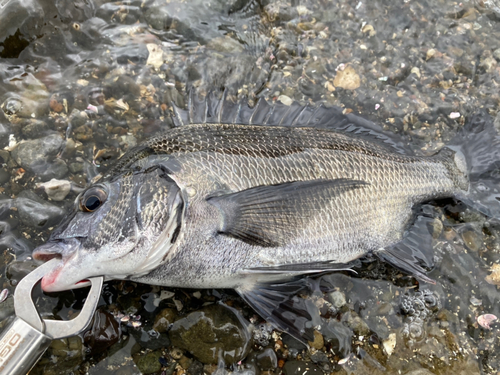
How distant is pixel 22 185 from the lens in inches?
114

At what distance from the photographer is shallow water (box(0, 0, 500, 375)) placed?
2.69m

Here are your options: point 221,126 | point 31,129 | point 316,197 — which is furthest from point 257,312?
point 31,129

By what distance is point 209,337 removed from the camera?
255cm

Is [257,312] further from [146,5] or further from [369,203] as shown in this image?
[146,5]

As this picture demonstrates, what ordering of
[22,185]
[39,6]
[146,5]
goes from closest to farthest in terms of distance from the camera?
[22,185]
[39,6]
[146,5]

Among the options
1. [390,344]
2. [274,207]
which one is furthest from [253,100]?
[390,344]

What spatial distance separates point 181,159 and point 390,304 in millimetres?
2027

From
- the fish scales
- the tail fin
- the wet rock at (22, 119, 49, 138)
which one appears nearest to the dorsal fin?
the fish scales

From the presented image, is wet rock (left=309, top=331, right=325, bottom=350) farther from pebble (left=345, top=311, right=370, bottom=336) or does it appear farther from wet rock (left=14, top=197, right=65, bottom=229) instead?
wet rock (left=14, top=197, right=65, bottom=229)

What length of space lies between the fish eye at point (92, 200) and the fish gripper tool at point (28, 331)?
360mm

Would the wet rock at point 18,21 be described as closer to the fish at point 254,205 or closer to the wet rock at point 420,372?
the fish at point 254,205

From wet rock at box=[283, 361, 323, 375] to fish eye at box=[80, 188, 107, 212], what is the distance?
5.86 ft

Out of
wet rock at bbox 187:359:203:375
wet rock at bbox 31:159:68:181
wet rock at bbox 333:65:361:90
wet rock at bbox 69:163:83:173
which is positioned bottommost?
wet rock at bbox 187:359:203:375

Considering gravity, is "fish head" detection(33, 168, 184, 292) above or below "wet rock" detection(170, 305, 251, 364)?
above
